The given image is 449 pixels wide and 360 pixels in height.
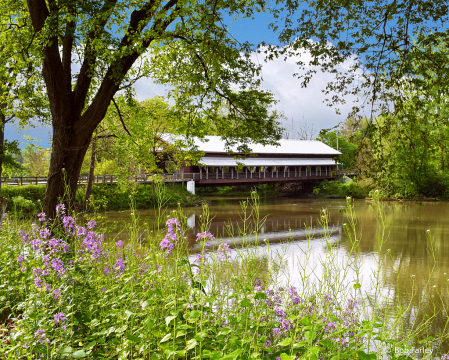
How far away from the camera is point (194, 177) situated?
30078 millimetres

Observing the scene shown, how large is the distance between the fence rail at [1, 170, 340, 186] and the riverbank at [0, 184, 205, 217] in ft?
2.36

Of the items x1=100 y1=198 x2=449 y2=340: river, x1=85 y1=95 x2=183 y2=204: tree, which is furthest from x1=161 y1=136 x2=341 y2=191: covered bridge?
x1=100 y1=198 x2=449 y2=340: river

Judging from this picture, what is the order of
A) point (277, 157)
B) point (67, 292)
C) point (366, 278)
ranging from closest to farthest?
point (67, 292)
point (366, 278)
point (277, 157)

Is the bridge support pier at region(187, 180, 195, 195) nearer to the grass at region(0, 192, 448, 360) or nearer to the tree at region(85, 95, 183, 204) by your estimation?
the tree at region(85, 95, 183, 204)

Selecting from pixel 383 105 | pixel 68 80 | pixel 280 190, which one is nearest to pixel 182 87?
pixel 68 80

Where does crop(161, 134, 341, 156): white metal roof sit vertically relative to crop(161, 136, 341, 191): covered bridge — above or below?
above

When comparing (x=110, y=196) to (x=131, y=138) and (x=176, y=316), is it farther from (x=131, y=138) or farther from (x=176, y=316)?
(x=176, y=316)

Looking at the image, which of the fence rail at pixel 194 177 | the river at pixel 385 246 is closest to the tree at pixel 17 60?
the river at pixel 385 246

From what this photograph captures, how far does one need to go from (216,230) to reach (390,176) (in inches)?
458

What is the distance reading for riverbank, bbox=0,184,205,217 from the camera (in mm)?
18484

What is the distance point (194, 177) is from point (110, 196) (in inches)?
316

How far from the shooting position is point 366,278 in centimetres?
840

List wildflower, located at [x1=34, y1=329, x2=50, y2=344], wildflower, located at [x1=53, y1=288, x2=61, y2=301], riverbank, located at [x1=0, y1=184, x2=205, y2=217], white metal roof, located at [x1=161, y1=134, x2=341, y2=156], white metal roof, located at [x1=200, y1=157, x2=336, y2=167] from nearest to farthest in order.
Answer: wildflower, located at [x1=34, y1=329, x2=50, y2=344]
wildflower, located at [x1=53, y1=288, x2=61, y2=301]
riverbank, located at [x1=0, y1=184, x2=205, y2=217]
white metal roof, located at [x1=200, y1=157, x2=336, y2=167]
white metal roof, located at [x1=161, y1=134, x2=341, y2=156]

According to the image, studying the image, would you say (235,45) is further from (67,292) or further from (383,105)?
(67,292)
